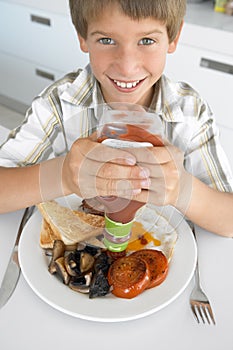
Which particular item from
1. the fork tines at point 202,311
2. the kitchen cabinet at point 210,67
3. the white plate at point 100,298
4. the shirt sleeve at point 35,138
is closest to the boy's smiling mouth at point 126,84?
the shirt sleeve at point 35,138

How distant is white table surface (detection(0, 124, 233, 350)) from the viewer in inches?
27.4

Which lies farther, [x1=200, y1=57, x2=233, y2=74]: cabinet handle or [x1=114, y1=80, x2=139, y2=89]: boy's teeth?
[x1=200, y1=57, x2=233, y2=74]: cabinet handle

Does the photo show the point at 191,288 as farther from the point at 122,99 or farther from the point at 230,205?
the point at 122,99

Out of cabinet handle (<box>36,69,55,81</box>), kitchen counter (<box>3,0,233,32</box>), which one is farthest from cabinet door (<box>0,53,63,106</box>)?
kitchen counter (<box>3,0,233,32</box>)

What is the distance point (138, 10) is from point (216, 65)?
4.49ft

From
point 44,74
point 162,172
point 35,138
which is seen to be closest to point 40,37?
point 44,74

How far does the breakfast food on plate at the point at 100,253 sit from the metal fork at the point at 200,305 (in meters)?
0.06

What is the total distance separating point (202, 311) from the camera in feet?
2.49

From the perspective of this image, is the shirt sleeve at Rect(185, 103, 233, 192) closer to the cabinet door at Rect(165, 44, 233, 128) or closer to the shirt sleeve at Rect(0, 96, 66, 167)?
the shirt sleeve at Rect(0, 96, 66, 167)

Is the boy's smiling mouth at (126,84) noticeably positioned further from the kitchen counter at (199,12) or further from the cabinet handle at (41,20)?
the cabinet handle at (41,20)

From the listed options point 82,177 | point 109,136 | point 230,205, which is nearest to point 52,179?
point 82,177

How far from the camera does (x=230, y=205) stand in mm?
981

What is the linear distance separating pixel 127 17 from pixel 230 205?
44 centimetres

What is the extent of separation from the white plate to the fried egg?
2 cm
